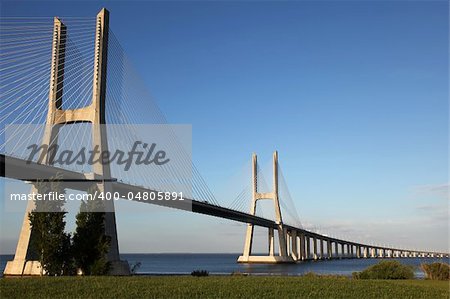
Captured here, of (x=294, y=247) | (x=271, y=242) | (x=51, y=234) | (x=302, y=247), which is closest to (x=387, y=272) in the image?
(x=51, y=234)

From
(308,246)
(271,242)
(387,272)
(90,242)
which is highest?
(90,242)

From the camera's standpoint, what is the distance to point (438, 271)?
3362cm

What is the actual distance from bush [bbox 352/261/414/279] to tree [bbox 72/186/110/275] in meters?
15.6

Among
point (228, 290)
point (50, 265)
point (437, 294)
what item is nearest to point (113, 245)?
point (50, 265)

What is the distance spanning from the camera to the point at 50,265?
3184 cm

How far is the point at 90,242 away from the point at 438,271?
826 inches

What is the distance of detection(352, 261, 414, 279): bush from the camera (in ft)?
113

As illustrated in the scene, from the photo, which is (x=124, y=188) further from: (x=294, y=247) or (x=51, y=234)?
(x=294, y=247)

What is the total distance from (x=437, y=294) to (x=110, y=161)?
24.1 m

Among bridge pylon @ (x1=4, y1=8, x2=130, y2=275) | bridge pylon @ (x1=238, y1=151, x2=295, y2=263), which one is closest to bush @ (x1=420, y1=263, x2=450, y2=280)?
bridge pylon @ (x1=4, y1=8, x2=130, y2=275)

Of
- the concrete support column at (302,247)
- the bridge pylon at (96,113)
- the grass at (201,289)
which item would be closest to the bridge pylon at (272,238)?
the concrete support column at (302,247)

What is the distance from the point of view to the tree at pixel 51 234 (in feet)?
104

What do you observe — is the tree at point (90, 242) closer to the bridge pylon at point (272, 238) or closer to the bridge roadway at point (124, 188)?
the bridge roadway at point (124, 188)

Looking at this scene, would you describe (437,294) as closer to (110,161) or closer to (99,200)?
(99,200)
